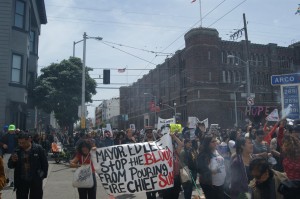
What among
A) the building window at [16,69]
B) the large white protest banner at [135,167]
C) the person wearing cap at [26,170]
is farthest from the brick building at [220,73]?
the person wearing cap at [26,170]

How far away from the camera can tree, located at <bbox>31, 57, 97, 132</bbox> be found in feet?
92.1

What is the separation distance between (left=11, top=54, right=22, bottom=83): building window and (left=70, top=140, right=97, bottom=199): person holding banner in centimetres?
1534

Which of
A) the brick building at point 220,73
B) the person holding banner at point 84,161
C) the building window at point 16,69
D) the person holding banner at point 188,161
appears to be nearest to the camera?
the person holding banner at point 84,161

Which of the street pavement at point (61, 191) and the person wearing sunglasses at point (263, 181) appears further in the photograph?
the street pavement at point (61, 191)

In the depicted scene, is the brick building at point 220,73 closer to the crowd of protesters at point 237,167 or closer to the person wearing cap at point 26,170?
the crowd of protesters at point 237,167

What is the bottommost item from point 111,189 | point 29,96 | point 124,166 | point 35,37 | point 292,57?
point 111,189

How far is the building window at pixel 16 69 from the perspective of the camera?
2027cm

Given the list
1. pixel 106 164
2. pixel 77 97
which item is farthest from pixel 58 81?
pixel 106 164

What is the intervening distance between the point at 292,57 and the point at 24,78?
183ft

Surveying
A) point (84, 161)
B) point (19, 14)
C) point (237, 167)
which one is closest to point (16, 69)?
point (19, 14)

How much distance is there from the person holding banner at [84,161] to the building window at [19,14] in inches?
648

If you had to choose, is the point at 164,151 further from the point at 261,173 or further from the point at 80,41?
the point at 80,41

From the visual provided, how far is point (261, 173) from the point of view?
157 inches

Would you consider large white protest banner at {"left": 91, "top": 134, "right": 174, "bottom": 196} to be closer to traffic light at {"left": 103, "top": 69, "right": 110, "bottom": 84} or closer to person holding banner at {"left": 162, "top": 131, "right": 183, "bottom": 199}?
person holding banner at {"left": 162, "top": 131, "right": 183, "bottom": 199}
